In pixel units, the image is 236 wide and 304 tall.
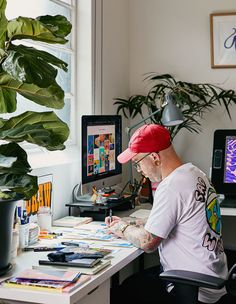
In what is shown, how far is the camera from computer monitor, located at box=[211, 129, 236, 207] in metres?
3.67

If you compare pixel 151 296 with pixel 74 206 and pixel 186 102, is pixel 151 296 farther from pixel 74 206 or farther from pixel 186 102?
pixel 186 102

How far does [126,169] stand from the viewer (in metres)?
4.07

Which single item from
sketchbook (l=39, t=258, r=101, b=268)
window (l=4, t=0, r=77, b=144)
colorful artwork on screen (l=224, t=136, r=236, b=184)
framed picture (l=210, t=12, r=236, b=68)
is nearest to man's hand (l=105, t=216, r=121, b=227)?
sketchbook (l=39, t=258, r=101, b=268)

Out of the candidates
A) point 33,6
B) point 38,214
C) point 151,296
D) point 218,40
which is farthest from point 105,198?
point 218,40

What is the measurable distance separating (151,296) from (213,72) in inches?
77.8

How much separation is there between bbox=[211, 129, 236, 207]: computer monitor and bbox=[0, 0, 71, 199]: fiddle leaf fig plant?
175 centimetres

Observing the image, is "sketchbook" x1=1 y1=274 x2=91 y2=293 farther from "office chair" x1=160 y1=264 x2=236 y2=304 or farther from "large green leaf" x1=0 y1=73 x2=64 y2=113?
"large green leaf" x1=0 y1=73 x2=64 y2=113

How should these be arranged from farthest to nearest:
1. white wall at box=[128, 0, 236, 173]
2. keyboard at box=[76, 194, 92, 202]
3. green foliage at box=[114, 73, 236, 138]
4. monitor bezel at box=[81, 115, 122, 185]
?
white wall at box=[128, 0, 236, 173], green foliage at box=[114, 73, 236, 138], keyboard at box=[76, 194, 92, 202], monitor bezel at box=[81, 115, 122, 185]

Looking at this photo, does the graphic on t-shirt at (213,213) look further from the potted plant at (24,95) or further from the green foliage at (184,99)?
the green foliage at (184,99)

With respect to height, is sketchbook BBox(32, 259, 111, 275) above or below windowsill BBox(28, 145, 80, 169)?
below

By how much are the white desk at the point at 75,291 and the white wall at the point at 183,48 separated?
5.63 ft

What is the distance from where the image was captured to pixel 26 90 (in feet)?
6.86

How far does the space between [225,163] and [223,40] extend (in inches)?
34.9

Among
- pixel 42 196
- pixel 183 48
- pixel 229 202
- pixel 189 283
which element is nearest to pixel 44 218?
pixel 42 196
